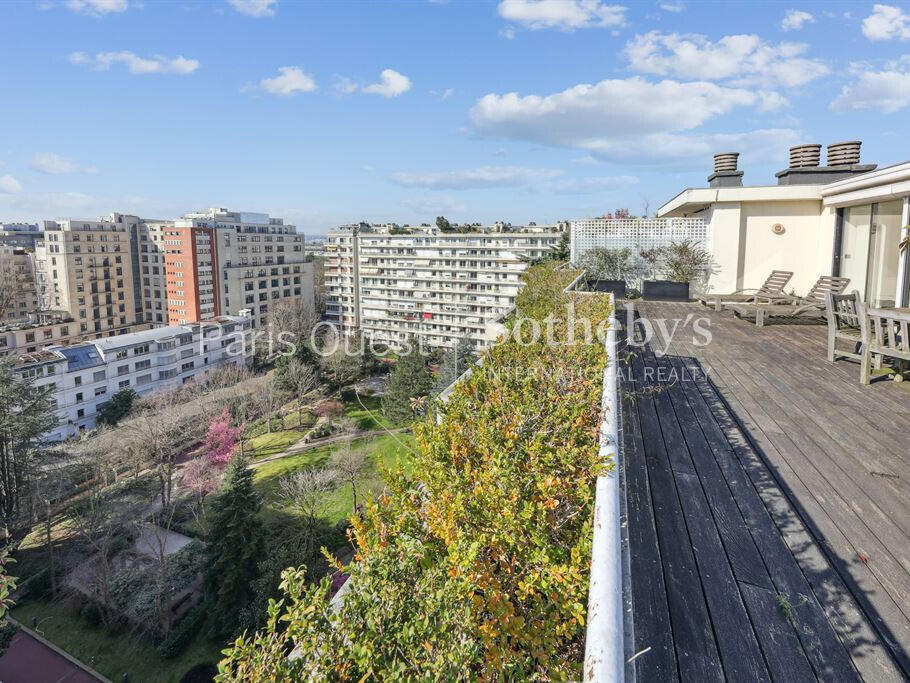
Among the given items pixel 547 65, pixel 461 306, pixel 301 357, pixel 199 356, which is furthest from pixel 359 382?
pixel 547 65

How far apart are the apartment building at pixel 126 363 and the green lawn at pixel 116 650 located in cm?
1429

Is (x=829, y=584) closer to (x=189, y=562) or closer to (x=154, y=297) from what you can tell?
(x=189, y=562)

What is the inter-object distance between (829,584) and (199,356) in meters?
42.6

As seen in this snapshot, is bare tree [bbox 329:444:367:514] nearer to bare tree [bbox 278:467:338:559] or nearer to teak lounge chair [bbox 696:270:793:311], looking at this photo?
bare tree [bbox 278:467:338:559]

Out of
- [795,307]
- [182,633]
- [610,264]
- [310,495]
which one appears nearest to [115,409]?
[310,495]

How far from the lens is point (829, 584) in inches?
76.3

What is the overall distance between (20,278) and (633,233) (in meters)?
64.9

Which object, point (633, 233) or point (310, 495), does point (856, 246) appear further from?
point (310, 495)

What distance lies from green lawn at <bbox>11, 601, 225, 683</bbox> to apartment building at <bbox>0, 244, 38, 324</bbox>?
45701 mm

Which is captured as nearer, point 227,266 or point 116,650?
point 116,650

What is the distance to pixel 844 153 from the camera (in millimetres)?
10117

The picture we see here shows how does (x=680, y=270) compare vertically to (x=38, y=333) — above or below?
above

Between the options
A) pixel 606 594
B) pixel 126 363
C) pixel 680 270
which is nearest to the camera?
pixel 606 594

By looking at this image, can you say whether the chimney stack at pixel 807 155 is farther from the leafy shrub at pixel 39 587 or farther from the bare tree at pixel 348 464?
the leafy shrub at pixel 39 587
